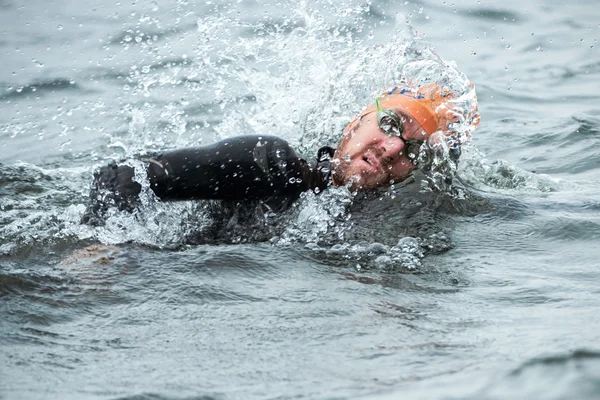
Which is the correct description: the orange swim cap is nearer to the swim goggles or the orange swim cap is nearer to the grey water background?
the swim goggles

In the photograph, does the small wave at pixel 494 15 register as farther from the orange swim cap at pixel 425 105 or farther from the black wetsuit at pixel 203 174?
the black wetsuit at pixel 203 174

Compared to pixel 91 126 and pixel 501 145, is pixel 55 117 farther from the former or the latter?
pixel 501 145

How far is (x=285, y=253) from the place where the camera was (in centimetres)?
477

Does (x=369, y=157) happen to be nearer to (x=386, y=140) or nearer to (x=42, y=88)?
(x=386, y=140)

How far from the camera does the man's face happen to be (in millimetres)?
5660

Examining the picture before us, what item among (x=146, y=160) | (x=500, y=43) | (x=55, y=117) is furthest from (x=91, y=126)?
(x=500, y=43)

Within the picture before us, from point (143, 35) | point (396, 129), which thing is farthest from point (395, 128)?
point (143, 35)

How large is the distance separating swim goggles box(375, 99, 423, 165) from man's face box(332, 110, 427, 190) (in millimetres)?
24

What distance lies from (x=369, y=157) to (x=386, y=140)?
155 mm

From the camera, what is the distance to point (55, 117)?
29.0 feet

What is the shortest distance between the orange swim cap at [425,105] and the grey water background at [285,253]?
1.58 ft

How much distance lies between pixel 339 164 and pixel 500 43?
6.32 m

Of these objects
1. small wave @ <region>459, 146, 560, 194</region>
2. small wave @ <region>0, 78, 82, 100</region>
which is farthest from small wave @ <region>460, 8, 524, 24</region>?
small wave @ <region>0, 78, 82, 100</region>

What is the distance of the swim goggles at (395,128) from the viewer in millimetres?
5758
